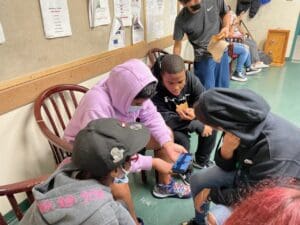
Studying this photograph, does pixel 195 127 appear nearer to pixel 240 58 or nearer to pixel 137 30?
pixel 137 30

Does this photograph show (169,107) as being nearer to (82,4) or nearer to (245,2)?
(82,4)

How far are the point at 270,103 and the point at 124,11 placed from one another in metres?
1.76

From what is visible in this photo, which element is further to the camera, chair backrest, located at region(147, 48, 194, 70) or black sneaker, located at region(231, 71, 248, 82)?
black sneaker, located at region(231, 71, 248, 82)

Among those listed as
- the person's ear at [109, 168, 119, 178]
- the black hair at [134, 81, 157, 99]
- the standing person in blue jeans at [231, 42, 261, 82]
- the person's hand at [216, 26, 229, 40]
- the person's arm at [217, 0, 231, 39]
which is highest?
the person's arm at [217, 0, 231, 39]

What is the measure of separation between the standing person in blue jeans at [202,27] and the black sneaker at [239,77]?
1.20 m

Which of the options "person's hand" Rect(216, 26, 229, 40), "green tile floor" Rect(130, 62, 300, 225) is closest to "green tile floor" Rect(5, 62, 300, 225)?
"green tile floor" Rect(130, 62, 300, 225)

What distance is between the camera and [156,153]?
1663mm

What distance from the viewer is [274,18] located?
14.0 feet

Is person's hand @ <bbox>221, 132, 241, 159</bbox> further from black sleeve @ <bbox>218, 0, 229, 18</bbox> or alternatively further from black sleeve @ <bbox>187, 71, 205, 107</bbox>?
black sleeve @ <bbox>218, 0, 229, 18</bbox>

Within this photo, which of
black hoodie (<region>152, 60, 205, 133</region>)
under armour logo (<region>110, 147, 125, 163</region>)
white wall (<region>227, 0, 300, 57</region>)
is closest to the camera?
under armour logo (<region>110, 147, 125, 163</region>)

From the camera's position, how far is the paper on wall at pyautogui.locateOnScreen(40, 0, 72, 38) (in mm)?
1413

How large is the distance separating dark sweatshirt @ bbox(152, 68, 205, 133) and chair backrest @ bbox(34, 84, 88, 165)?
1.52 feet

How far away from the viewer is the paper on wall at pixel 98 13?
169 cm

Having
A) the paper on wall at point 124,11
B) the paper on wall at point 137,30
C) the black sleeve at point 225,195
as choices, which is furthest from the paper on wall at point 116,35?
the black sleeve at point 225,195
